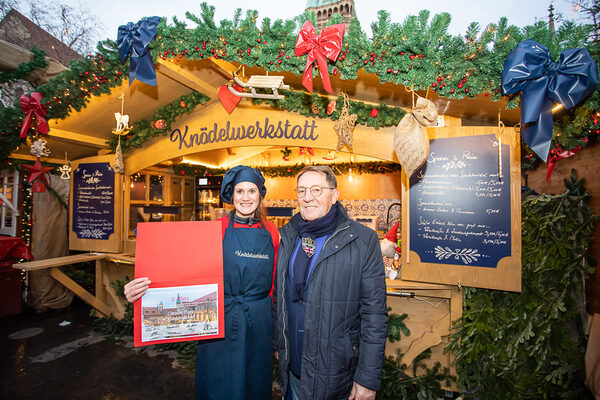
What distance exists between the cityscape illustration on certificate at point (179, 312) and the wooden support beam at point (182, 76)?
7.29 ft

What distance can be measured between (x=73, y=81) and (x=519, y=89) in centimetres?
420

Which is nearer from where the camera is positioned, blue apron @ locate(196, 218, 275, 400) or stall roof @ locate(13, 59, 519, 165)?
blue apron @ locate(196, 218, 275, 400)

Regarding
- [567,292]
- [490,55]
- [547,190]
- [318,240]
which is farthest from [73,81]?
[547,190]

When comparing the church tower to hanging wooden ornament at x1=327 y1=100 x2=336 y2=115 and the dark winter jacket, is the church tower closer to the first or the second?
hanging wooden ornament at x1=327 y1=100 x2=336 y2=115

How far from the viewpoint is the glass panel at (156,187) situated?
589cm

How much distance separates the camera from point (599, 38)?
192 centimetres

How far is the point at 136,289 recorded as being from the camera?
1.57m

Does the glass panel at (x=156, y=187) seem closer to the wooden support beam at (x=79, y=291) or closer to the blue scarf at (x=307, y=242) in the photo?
the wooden support beam at (x=79, y=291)

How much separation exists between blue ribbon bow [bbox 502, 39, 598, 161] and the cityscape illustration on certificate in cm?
246

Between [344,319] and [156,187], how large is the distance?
5.75 meters

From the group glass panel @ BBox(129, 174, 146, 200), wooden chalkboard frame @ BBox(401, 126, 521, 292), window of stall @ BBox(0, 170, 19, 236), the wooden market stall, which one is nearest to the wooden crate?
the wooden market stall

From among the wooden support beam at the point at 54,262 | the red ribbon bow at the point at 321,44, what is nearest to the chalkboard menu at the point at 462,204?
the red ribbon bow at the point at 321,44

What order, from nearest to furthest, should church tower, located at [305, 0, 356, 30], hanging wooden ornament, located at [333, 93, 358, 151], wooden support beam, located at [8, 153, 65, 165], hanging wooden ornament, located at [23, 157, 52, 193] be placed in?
hanging wooden ornament, located at [333, 93, 358, 151] → hanging wooden ornament, located at [23, 157, 52, 193] → wooden support beam, located at [8, 153, 65, 165] → church tower, located at [305, 0, 356, 30]

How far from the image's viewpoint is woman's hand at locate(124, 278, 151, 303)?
61.4 inches
